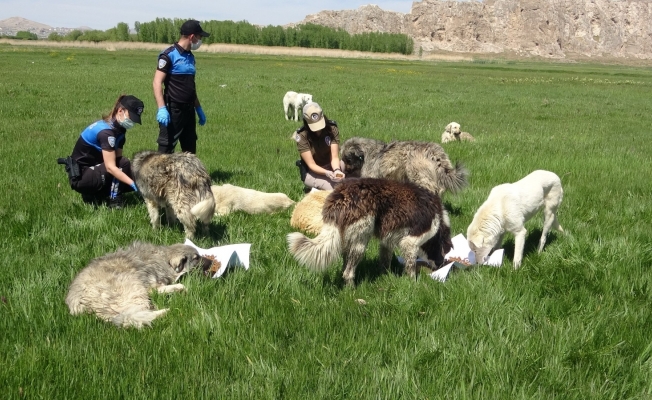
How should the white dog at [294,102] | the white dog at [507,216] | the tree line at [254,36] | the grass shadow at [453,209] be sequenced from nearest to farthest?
the white dog at [507,216], the grass shadow at [453,209], the white dog at [294,102], the tree line at [254,36]

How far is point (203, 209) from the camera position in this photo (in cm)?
643

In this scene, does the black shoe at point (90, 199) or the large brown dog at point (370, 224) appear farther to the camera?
the black shoe at point (90, 199)

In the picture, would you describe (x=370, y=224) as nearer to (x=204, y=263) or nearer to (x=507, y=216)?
(x=204, y=263)

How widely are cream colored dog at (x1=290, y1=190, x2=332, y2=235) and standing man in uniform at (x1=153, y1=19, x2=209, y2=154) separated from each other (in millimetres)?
2836

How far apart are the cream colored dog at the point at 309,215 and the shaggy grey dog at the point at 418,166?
1.17 meters

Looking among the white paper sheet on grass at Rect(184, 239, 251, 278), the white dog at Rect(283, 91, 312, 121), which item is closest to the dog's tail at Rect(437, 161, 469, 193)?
the white paper sheet on grass at Rect(184, 239, 251, 278)

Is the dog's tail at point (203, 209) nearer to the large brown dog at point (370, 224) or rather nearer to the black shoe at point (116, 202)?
the large brown dog at point (370, 224)

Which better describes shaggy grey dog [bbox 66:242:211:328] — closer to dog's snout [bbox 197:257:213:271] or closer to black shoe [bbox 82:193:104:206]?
dog's snout [bbox 197:257:213:271]

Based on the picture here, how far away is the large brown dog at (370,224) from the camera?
15.9ft

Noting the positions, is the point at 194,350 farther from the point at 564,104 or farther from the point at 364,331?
the point at 564,104

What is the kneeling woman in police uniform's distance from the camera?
7.57 m

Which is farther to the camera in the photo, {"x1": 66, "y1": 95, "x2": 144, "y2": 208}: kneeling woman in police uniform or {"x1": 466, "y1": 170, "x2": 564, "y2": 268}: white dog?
{"x1": 66, "y1": 95, "x2": 144, "y2": 208}: kneeling woman in police uniform

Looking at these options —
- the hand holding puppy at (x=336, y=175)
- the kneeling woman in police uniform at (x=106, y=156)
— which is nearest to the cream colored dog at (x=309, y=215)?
the hand holding puppy at (x=336, y=175)

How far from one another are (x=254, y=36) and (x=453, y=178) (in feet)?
428
